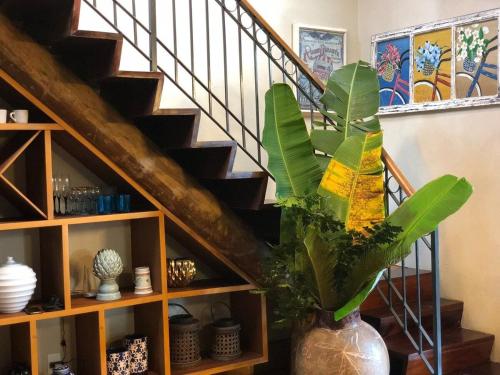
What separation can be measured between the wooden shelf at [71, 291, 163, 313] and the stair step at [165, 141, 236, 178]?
0.72 m

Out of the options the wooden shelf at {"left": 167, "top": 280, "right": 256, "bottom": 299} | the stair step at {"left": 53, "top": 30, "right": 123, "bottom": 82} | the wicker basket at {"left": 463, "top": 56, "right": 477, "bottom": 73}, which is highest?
the wicker basket at {"left": 463, "top": 56, "right": 477, "bottom": 73}

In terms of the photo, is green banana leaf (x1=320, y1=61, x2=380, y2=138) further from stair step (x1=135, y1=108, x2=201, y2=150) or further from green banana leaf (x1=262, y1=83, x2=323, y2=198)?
stair step (x1=135, y1=108, x2=201, y2=150)

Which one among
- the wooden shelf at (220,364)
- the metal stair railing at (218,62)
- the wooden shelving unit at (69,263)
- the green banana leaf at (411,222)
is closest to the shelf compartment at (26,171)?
the wooden shelving unit at (69,263)

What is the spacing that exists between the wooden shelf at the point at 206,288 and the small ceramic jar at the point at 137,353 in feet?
0.99

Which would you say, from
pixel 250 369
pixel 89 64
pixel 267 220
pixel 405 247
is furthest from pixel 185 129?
pixel 250 369

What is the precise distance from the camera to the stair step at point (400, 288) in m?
3.95

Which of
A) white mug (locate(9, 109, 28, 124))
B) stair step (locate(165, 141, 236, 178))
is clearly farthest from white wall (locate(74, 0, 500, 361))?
white mug (locate(9, 109, 28, 124))

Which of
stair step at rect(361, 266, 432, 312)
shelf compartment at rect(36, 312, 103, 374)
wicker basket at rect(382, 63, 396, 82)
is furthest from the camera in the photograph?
wicker basket at rect(382, 63, 396, 82)

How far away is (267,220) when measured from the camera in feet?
11.5

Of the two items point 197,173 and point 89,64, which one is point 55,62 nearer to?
point 89,64

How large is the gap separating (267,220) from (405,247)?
0.87 meters

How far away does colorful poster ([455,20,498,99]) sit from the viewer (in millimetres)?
3994

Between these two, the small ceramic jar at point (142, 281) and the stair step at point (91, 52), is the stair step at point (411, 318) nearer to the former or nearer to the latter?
the small ceramic jar at point (142, 281)

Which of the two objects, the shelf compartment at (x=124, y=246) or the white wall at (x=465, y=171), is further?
the white wall at (x=465, y=171)
